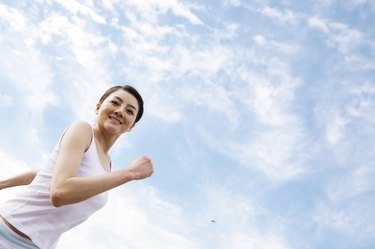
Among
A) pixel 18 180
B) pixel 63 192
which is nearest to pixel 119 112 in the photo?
pixel 63 192

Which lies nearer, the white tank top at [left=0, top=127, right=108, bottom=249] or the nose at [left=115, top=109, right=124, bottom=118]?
the white tank top at [left=0, top=127, right=108, bottom=249]

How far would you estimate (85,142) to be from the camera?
3.55 metres

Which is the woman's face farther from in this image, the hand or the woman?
the hand

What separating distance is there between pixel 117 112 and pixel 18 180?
1.39 metres

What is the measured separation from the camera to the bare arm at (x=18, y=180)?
14.6 ft

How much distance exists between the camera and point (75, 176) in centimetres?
342

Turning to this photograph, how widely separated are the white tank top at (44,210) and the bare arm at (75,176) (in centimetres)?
19

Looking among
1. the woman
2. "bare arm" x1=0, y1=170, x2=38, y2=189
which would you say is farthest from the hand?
"bare arm" x1=0, y1=170, x2=38, y2=189

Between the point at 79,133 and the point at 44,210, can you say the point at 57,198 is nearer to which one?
the point at 44,210

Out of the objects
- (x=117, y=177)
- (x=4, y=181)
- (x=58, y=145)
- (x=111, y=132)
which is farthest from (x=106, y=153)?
(x=4, y=181)

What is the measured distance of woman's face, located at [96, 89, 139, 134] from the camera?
4.00 m

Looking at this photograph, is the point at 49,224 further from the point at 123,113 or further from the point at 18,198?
the point at 123,113

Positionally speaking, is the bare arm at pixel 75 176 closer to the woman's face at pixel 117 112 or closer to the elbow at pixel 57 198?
the elbow at pixel 57 198

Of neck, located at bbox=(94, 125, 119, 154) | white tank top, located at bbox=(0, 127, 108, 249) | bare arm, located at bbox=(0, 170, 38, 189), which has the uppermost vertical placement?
neck, located at bbox=(94, 125, 119, 154)
